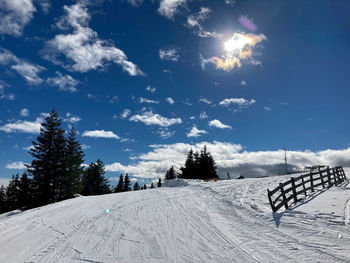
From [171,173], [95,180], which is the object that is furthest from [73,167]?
[171,173]

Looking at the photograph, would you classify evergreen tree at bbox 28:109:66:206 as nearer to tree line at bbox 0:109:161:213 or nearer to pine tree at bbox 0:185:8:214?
tree line at bbox 0:109:161:213

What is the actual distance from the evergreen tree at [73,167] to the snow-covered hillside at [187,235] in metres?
22.1

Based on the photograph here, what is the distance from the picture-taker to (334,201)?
1073cm

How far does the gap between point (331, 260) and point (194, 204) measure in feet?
25.2

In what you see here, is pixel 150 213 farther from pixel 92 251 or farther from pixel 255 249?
pixel 255 249

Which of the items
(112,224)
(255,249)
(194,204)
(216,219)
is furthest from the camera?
(194,204)

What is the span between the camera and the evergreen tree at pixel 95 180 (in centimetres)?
4900

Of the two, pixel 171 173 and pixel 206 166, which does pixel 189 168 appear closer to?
pixel 206 166

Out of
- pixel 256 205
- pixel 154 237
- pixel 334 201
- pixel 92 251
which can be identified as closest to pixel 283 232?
pixel 256 205

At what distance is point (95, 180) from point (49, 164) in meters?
22.3

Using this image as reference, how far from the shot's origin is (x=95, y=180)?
165 feet

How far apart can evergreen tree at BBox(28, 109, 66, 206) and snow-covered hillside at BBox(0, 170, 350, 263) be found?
20.8 m

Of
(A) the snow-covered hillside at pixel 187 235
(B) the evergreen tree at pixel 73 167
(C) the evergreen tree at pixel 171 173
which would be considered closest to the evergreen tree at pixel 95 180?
(B) the evergreen tree at pixel 73 167

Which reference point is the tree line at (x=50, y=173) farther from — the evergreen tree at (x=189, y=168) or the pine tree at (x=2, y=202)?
the pine tree at (x=2, y=202)
